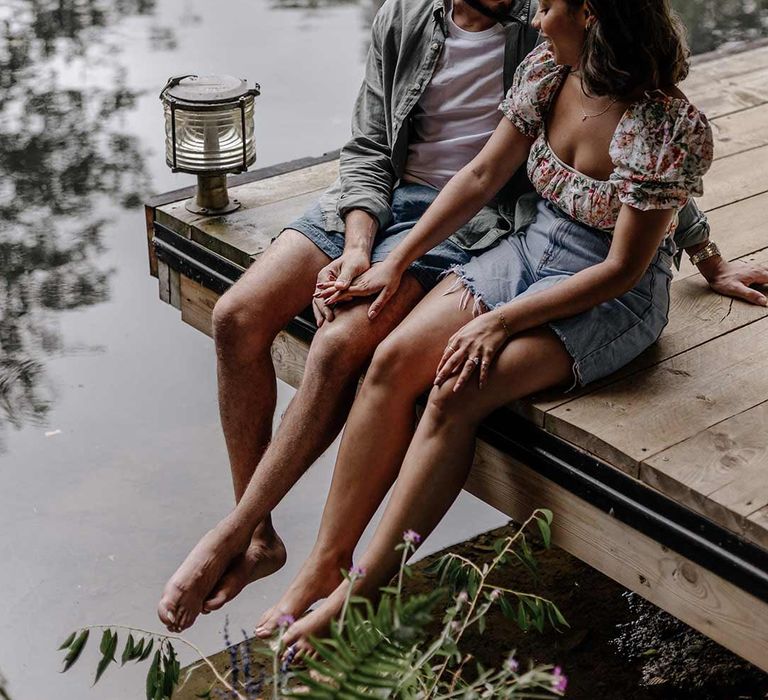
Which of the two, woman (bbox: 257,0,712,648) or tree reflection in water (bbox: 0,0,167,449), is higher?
woman (bbox: 257,0,712,648)

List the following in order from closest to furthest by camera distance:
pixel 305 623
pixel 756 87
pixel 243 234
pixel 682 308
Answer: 1. pixel 305 623
2. pixel 682 308
3. pixel 243 234
4. pixel 756 87

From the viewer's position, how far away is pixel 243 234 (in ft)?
9.23

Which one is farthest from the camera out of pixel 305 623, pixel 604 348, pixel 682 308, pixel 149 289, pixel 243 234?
pixel 149 289

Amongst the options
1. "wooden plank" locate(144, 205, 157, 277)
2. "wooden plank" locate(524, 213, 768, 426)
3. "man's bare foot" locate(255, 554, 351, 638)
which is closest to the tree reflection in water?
"wooden plank" locate(144, 205, 157, 277)

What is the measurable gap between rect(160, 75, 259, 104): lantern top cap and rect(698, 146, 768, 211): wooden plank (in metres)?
1.13

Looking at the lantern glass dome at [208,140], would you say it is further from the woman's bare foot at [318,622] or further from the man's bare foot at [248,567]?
the woman's bare foot at [318,622]

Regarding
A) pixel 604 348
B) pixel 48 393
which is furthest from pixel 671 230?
pixel 48 393

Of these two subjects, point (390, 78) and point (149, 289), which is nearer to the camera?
point (390, 78)

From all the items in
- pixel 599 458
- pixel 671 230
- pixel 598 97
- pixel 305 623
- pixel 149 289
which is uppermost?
pixel 598 97

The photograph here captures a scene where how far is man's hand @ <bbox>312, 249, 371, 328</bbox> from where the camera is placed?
2174mm

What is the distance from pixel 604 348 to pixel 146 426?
6.31ft

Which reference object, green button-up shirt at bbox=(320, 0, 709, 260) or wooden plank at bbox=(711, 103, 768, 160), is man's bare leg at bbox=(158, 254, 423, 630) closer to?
green button-up shirt at bbox=(320, 0, 709, 260)

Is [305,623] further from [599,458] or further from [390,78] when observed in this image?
[390,78]

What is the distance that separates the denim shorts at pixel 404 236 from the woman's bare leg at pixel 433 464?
1.02 feet
